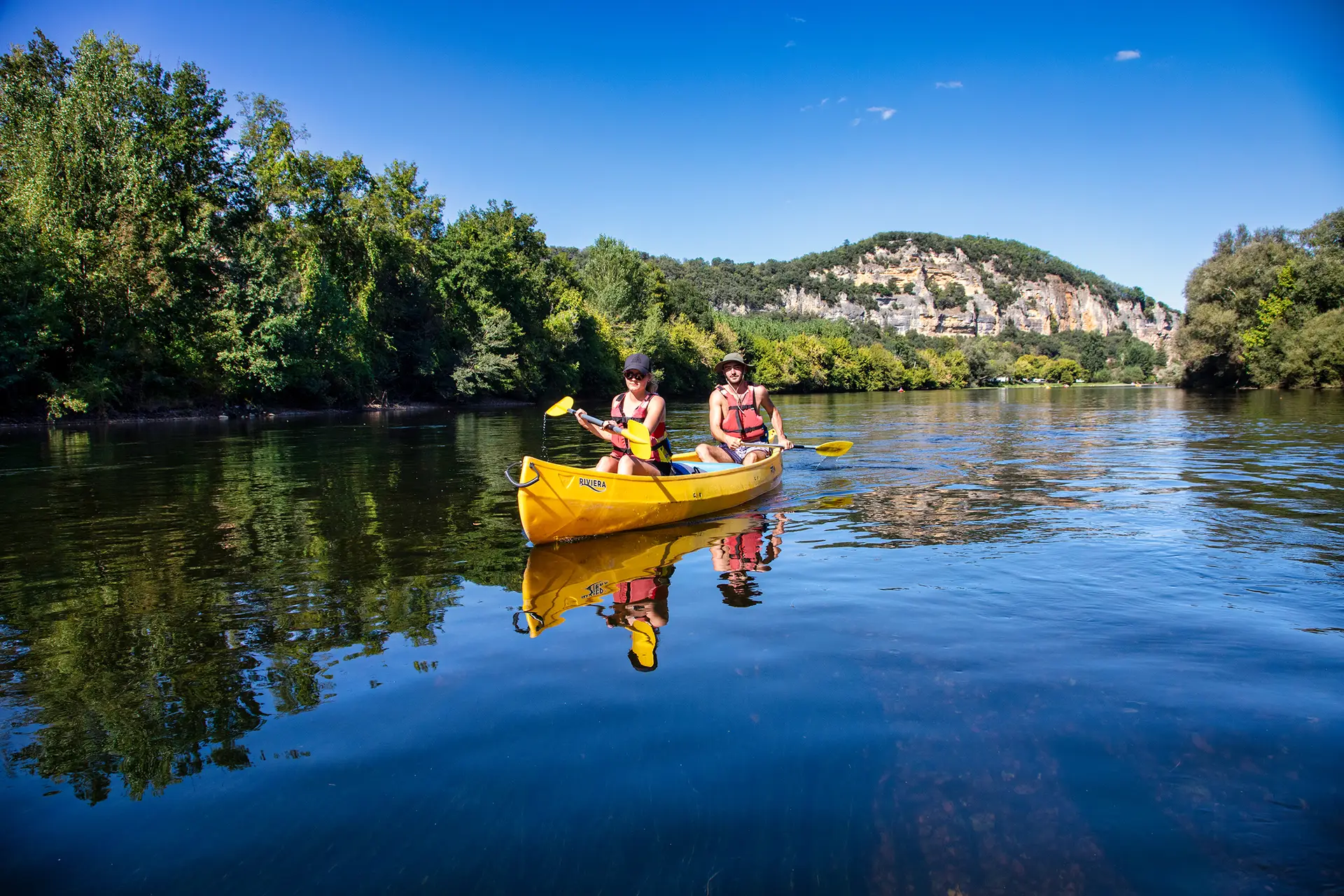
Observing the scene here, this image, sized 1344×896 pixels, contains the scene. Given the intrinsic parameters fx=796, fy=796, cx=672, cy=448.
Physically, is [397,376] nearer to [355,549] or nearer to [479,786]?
[355,549]

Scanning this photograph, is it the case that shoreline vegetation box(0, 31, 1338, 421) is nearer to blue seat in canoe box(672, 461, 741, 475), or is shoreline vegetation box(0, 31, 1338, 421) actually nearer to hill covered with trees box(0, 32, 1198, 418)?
hill covered with trees box(0, 32, 1198, 418)

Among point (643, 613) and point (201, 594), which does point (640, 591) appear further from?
point (201, 594)

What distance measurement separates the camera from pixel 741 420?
11.7m

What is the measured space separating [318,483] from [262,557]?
5.27m

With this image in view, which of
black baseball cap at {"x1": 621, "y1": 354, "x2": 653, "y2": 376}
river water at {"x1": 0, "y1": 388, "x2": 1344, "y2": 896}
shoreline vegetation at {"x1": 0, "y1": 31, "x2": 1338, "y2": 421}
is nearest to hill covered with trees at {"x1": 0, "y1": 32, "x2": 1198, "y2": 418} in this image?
shoreline vegetation at {"x1": 0, "y1": 31, "x2": 1338, "y2": 421}

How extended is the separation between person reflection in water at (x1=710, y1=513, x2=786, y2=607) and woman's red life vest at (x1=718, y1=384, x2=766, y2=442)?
252 centimetres

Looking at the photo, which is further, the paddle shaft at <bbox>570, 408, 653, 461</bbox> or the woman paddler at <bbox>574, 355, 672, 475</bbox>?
the paddle shaft at <bbox>570, 408, 653, 461</bbox>

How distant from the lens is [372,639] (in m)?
4.99

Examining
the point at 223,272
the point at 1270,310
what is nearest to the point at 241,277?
the point at 223,272

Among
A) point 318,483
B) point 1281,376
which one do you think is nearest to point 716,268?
point 1281,376

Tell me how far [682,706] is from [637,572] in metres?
2.92

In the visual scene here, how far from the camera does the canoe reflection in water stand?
5384 millimetres

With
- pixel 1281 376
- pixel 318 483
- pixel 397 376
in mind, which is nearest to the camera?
pixel 318 483

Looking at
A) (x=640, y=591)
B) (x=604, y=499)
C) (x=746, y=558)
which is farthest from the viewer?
(x=604, y=499)
